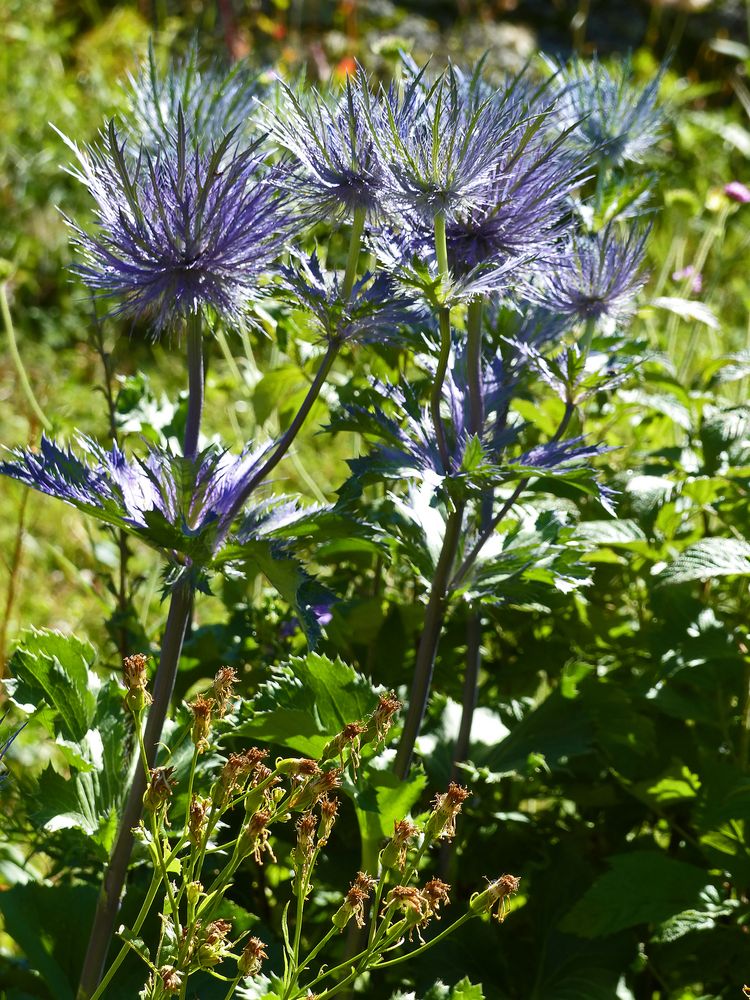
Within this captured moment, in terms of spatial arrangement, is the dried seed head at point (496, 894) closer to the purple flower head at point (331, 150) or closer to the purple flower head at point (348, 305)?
the purple flower head at point (348, 305)

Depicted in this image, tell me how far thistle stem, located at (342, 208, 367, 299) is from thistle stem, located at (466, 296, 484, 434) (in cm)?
13

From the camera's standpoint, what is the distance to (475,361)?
4.13ft

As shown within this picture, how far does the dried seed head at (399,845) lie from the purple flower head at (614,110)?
94cm

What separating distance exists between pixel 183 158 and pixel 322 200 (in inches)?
5.9

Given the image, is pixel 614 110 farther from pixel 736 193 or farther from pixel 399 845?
pixel 399 845

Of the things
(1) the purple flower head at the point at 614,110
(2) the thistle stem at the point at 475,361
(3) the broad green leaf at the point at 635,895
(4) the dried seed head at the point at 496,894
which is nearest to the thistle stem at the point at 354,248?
(2) the thistle stem at the point at 475,361

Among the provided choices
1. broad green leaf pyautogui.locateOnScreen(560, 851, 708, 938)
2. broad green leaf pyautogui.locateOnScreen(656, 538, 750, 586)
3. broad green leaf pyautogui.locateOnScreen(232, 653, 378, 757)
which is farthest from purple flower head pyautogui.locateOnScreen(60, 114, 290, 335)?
broad green leaf pyautogui.locateOnScreen(560, 851, 708, 938)

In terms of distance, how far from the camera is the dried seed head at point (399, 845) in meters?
0.94

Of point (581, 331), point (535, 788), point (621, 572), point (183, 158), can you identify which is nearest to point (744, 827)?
point (535, 788)

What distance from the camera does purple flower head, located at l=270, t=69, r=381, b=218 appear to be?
1142mm

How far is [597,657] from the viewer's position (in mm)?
1851

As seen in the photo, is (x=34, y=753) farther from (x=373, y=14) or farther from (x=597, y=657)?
(x=373, y=14)

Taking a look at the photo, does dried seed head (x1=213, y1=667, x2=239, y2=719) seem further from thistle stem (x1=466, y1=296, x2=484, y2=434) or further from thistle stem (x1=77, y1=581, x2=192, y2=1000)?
thistle stem (x1=466, y1=296, x2=484, y2=434)

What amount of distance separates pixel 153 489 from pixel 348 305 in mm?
296
